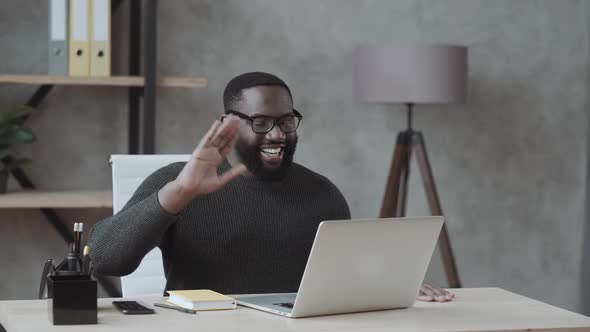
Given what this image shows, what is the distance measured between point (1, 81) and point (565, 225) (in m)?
2.68

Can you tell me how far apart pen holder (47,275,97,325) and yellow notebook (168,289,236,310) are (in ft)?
0.72

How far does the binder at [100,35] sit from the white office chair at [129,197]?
A: 976 mm

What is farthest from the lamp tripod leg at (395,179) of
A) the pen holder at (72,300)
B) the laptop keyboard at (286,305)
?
the pen holder at (72,300)

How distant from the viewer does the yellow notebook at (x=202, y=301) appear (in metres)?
1.86

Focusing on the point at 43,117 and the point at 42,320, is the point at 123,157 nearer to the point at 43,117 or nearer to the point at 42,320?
the point at 42,320

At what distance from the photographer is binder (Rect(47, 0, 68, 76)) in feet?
11.5

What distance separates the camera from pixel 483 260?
4449mm

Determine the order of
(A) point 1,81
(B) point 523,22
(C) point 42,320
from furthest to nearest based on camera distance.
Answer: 1. (B) point 523,22
2. (A) point 1,81
3. (C) point 42,320

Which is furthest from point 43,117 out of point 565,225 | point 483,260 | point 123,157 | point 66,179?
point 565,225

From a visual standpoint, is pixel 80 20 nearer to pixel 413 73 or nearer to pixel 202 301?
pixel 413 73

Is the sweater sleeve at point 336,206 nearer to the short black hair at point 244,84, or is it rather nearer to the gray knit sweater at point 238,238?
the gray knit sweater at point 238,238

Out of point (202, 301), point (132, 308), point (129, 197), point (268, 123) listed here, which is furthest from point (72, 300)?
point (129, 197)

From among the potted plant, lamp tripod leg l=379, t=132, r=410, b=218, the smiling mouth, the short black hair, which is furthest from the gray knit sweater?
lamp tripod leg l=379, t=132, r=410, b=218

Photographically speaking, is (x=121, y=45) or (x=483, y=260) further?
(x=483, y=260)
